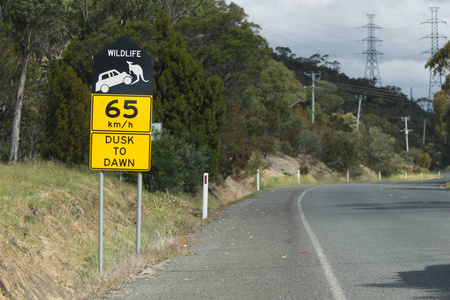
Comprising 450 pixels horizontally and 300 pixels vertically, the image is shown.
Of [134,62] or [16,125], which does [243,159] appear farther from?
[134,62]

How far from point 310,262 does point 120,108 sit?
3.82 meters

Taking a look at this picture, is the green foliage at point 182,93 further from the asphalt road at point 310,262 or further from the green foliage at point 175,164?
the asphalt road at point 310,262

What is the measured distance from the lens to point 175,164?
68.0 feet

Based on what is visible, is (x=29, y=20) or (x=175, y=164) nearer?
(x=29, y=20)

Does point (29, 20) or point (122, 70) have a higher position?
point (29, 20)

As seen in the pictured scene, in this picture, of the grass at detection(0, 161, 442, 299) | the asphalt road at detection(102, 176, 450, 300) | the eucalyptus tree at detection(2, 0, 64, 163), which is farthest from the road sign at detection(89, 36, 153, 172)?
the eucalyptus tree at detection(2, 0, 64, 163)

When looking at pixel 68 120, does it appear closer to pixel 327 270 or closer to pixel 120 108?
pixel 120 108

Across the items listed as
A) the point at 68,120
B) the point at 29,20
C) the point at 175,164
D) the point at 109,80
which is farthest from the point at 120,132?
the point at 29,20

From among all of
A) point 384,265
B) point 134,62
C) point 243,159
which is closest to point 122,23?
point 243,159

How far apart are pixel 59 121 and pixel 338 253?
11.0 metres

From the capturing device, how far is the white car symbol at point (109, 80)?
8.86 m

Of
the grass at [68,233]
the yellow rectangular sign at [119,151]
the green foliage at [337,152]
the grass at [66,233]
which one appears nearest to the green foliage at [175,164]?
the grass at [68,233]

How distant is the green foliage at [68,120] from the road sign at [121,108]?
9.30 meters

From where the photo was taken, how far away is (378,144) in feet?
277
